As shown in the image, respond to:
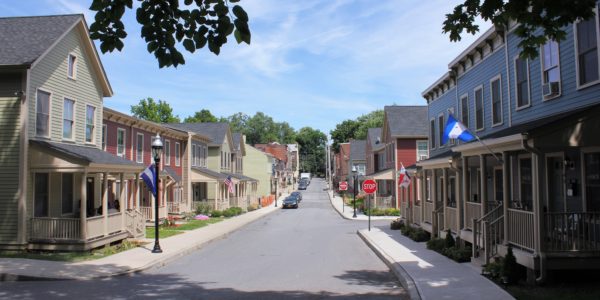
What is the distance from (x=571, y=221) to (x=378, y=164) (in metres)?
45.2

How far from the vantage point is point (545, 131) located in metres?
10.7

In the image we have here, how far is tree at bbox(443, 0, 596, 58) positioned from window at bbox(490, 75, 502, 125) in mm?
8429

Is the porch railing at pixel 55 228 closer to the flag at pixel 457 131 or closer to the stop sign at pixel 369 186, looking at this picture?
the flag at pixel 457 131

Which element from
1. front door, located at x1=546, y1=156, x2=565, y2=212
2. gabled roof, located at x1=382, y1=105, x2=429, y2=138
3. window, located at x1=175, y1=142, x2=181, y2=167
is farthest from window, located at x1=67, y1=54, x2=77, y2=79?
gabled roof, located at x1=382, y1=105, x2=429, y2=138

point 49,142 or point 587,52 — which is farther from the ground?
point 587,52

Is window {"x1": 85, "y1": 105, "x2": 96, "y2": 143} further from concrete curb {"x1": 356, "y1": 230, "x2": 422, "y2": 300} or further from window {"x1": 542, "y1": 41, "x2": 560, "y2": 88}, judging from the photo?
window {"x1": 542, "y1": 41, "x2": 560, "y2": 88}

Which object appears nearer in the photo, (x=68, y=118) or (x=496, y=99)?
(x=496, y=99)

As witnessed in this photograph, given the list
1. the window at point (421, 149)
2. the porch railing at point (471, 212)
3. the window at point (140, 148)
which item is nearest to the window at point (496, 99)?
the porch railing at point (471, 212)

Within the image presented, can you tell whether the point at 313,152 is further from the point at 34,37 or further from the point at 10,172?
the point at 10,172

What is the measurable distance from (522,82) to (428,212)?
8.38m

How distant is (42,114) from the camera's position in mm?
18797

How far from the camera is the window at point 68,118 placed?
803 inches

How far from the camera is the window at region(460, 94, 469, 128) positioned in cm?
2125

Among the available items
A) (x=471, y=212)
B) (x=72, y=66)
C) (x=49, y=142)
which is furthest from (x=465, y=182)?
(x=72, y=66)
